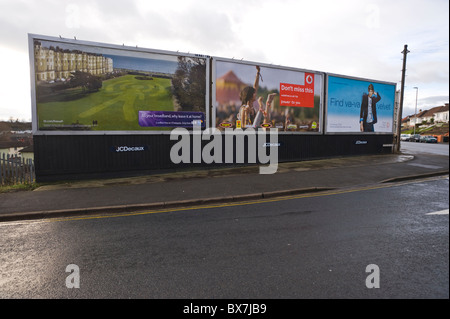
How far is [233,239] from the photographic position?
182 inches

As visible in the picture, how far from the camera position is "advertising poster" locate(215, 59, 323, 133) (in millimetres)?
12969

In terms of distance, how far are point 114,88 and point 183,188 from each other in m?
5.56

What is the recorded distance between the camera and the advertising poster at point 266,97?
42.5 feet

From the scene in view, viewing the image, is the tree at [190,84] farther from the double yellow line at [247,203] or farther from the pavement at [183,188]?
Answer: the double yellow line at [247,203]

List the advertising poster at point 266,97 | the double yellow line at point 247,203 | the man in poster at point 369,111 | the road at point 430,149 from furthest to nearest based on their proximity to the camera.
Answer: the man in poster at point 369,111 → the advertising poster at point 266,97 → the double yellow line at point 247,203 → the road at point 430,149

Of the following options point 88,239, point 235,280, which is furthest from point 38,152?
point 235,280

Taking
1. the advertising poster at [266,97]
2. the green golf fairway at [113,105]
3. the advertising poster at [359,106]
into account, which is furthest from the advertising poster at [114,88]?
the advertising poster at [359,106]

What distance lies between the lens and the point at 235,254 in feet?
13.2

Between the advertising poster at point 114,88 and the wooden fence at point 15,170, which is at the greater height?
the advertising poster at point 114,88

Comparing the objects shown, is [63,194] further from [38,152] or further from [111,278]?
[111,278]
